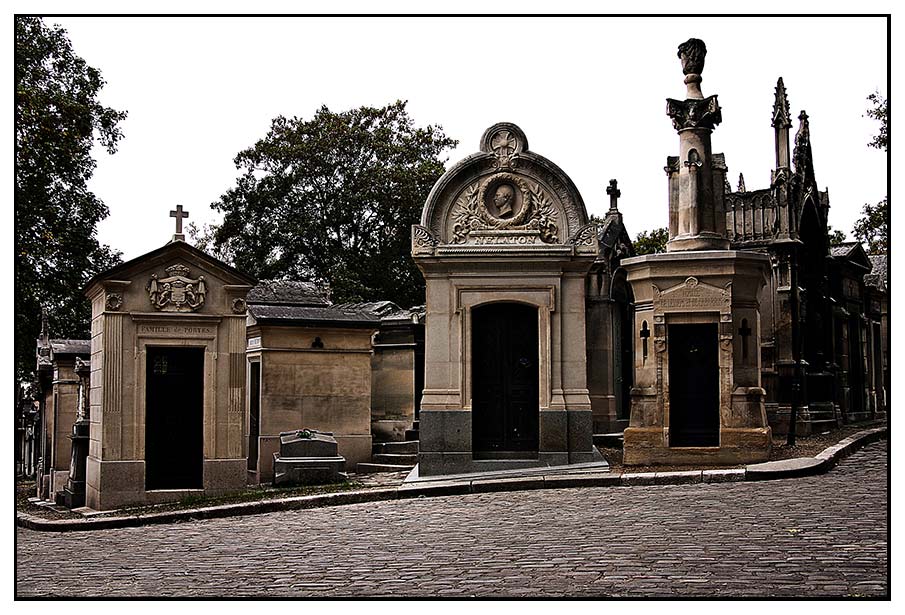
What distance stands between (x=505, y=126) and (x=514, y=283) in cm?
226

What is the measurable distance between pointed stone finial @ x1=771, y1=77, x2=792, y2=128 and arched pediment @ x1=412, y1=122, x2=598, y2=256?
7.06 metres

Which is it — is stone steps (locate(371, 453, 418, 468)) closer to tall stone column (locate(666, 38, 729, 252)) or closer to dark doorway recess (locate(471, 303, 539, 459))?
dark doorway recess (locate(471, 303, 539, 459))

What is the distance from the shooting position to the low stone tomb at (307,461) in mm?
16172

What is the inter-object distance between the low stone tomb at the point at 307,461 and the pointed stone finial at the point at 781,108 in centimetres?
1048

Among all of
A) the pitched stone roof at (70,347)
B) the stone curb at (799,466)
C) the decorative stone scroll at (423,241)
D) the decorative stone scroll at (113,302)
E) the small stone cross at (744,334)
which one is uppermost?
the decorative stone scroll at (423,241)

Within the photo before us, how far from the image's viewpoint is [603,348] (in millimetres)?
21516

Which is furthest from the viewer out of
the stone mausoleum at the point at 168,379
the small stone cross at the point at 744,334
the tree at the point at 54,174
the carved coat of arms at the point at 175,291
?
the tree at the point at 54,174

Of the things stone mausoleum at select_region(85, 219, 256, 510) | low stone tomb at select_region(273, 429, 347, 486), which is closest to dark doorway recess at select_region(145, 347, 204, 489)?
stone mausoleum at select_region(85, 219, 256, 510)

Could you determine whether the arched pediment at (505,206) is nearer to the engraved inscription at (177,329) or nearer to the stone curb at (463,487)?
the engraved inscription at (177,329)

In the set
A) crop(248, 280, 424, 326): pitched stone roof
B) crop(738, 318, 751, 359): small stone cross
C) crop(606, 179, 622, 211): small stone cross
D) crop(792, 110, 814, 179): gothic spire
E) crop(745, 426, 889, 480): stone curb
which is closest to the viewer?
crop(745, 426, 889, 480): stone curb

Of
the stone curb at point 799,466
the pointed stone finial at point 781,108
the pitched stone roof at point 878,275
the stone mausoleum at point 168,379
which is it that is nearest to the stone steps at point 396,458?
the stone mausoleum at point 168,379

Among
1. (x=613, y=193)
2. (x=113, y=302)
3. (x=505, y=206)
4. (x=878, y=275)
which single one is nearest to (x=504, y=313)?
(x=505, y=206)

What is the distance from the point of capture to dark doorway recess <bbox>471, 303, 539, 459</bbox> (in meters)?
15.6

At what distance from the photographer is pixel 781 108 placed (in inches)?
819
